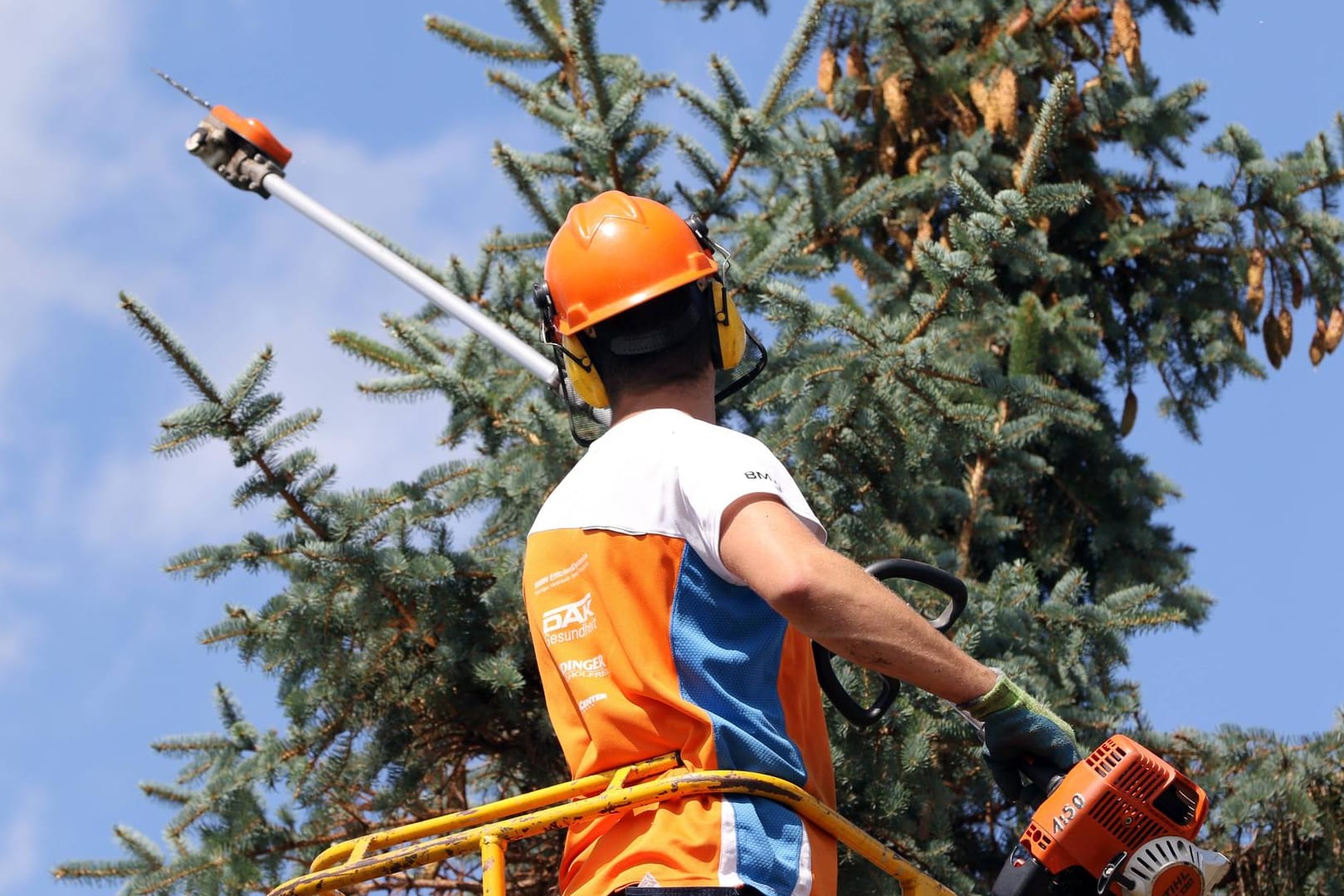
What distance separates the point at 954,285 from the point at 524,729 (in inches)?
82.2

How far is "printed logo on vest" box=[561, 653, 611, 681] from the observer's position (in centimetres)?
291

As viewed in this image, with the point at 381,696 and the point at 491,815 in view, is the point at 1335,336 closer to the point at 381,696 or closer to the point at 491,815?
the point at 381,696

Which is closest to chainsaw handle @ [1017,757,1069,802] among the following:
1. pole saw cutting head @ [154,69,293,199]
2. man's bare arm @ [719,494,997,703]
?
man's bare arm @ [719,494,997,703]

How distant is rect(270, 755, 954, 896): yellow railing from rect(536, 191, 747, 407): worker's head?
81 centimetres

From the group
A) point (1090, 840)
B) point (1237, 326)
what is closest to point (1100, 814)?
point (1090, 840)

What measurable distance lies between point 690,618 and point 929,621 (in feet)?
1.90

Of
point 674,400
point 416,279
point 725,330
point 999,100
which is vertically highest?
point 999,100

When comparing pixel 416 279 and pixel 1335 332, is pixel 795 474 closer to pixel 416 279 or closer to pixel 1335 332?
pixel 416 279

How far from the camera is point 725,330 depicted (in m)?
3.26

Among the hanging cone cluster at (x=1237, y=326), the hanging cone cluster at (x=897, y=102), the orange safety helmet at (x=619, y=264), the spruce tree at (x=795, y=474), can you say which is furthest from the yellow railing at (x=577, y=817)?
the hanging cone cluster at (x=1237, y=326)

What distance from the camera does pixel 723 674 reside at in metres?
2.84

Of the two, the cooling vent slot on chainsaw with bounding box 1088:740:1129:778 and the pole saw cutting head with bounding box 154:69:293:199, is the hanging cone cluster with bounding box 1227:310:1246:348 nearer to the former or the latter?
the pole saw cutting head with bounding box 154:69:293:199

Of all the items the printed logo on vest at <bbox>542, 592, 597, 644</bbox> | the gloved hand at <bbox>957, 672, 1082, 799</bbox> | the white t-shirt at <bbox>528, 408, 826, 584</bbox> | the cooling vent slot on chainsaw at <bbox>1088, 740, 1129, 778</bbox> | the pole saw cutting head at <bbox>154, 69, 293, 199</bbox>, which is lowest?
the cooling vent slot on chainsaw at <bbox>1088, 740, 1129, 778</bbox>

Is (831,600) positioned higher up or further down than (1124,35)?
further down
